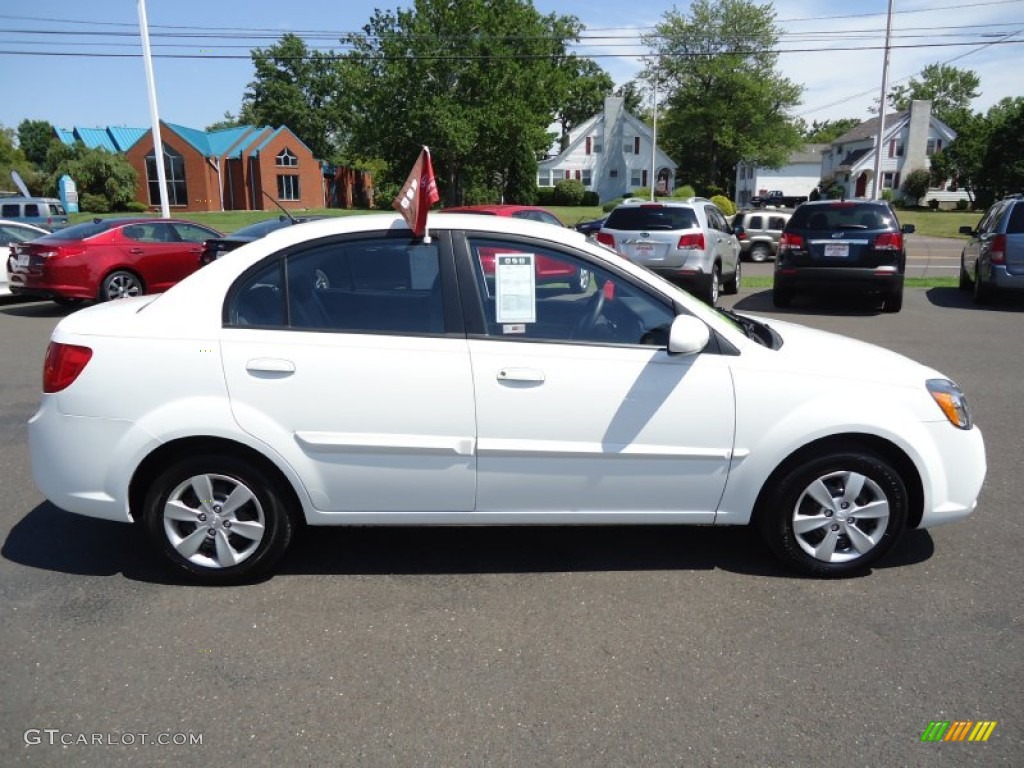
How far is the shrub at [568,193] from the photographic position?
62.0 meters

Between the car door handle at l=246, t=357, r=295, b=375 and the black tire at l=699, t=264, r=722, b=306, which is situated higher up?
the car door handle at l=246, t=357, r=295, b=375

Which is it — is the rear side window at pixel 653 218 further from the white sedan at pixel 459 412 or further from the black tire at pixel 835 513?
the black tire at pixel 835 513

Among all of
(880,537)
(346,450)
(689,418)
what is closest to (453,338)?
(346,450)

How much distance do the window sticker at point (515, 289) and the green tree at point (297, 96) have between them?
281ft

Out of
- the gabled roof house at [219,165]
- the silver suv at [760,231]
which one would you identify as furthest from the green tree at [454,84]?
the silver suv at [760,231]

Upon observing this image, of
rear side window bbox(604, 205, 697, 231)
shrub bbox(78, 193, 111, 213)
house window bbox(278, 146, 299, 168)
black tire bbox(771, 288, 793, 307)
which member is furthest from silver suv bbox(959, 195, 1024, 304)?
house window bbox(278, 146, 299, 168)

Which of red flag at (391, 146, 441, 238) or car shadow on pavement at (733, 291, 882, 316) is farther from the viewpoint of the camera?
car shadow on pavement at (733, 291, 882, 316)

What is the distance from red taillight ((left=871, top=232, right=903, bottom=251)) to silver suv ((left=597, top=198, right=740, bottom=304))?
97.6 inches

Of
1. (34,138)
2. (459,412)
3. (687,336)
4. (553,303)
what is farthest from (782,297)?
(34,138)

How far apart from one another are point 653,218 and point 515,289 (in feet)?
32.3

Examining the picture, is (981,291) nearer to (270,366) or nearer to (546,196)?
(270,366)

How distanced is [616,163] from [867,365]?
70.6 m

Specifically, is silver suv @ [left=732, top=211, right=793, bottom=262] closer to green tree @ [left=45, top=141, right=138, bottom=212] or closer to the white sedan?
the white sedan

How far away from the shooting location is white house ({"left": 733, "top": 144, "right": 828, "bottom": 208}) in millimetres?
85500
